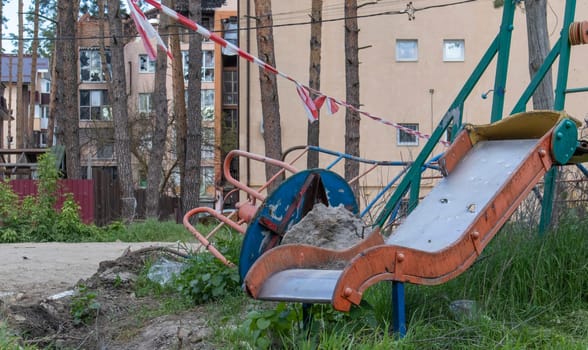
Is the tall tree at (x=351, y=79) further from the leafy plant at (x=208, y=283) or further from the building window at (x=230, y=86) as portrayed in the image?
the building window at (x=230, y=86)

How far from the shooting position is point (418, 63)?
2662 cm

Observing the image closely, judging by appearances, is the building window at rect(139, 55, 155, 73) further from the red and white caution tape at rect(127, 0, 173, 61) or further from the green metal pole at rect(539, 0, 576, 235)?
the green metal pole at rect(539, 0, 576, 235)

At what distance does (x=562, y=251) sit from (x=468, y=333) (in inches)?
52.8

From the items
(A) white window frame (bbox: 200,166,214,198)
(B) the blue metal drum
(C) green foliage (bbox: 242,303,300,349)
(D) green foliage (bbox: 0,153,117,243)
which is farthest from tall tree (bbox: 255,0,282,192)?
(A) white window frame (bbox: 200,166,214,198)

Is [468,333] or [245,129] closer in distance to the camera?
[468,333]

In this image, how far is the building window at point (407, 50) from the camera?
2673 cm

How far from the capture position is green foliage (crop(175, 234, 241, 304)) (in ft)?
19.8

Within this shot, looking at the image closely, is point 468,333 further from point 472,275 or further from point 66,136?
point 66,136

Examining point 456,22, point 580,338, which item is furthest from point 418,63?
point 580,338

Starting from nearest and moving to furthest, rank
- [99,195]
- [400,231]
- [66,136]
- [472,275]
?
[400,231]
[472,275]
[66,136]
[99,195]

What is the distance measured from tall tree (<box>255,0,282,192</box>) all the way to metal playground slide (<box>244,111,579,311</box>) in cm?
1247

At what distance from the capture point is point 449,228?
14.1 ft

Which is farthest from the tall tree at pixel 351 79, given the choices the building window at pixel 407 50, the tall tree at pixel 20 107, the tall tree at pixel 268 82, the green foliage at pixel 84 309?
the tall tree at pixel 20 107

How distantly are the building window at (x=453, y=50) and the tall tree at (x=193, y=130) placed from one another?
8875 mm
